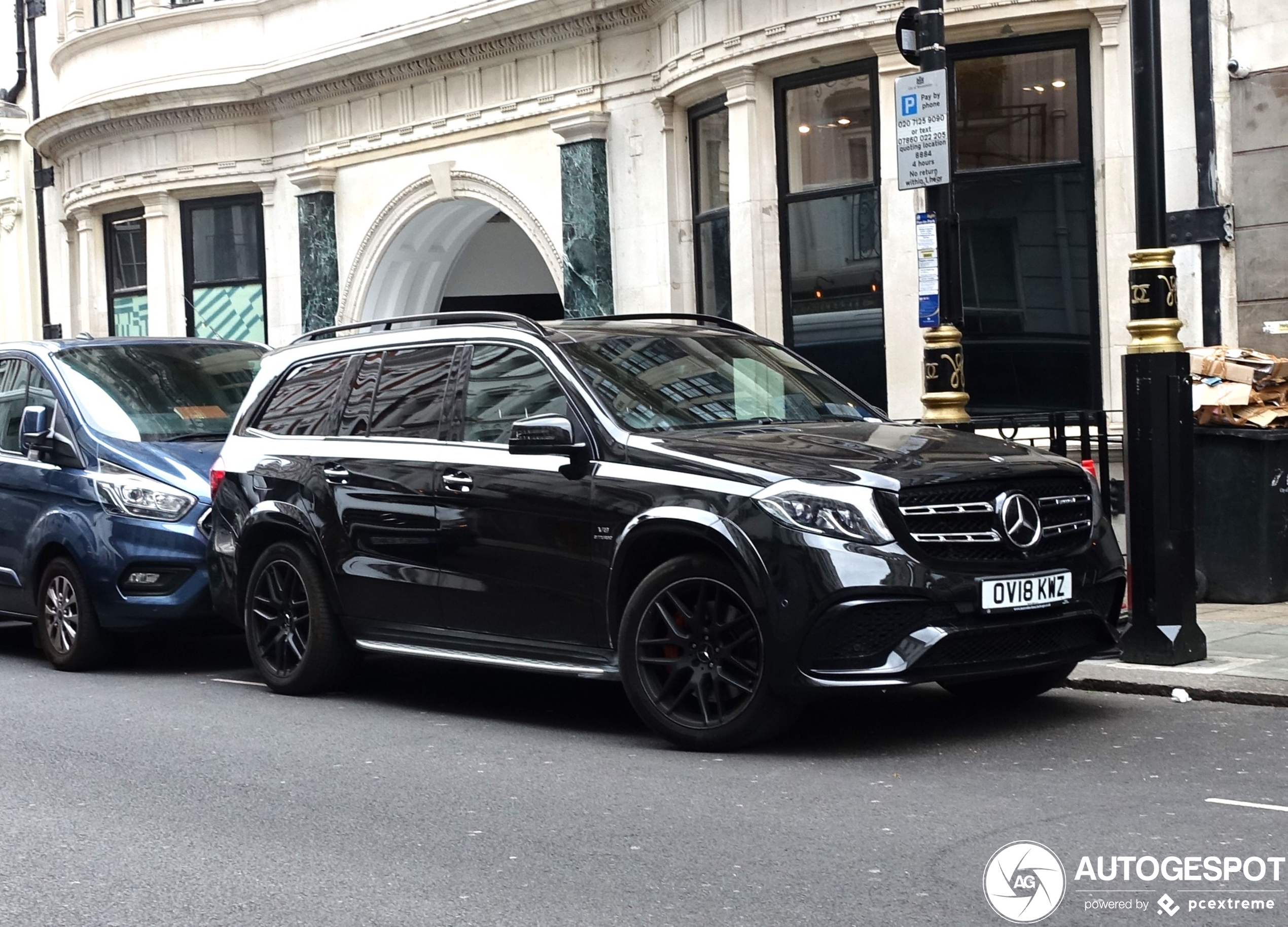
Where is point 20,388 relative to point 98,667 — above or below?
above

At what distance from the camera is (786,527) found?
6473 mm

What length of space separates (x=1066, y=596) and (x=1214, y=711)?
1.11 metres

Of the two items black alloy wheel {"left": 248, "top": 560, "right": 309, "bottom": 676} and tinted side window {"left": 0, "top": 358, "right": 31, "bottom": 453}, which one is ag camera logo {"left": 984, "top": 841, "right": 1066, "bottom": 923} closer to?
black alloy wheel {"left": 248, "top": 560, "right": 309, "bottom": 676}

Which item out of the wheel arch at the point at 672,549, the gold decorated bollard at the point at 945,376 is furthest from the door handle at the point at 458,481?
the gold decorated bollard at the point at 945,376

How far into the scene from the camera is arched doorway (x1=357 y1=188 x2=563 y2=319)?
20438 mm

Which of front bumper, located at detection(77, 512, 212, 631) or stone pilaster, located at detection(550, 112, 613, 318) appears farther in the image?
stone pilaster, located at detection(550, 112, 613, 318)

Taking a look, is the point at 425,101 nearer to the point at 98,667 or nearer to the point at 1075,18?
the point at 1075,18

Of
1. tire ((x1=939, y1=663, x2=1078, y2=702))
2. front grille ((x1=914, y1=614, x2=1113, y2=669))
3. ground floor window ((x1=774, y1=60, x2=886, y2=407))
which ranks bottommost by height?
tire ((x1=939, y1=663, x2=1078, y2=702))

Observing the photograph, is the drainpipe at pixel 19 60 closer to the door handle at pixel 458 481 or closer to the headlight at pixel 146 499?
the headlight at pixel 146 499

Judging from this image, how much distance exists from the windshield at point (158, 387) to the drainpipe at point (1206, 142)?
6881mm

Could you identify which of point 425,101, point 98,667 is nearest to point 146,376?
point 98,667

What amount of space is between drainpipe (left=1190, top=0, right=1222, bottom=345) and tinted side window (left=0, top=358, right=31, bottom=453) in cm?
826

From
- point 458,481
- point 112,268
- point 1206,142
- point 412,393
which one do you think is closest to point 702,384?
point 458,481

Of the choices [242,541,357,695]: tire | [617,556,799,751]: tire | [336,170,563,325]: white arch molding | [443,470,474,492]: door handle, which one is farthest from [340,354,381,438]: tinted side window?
[336,170,563,325]: white arch molding
